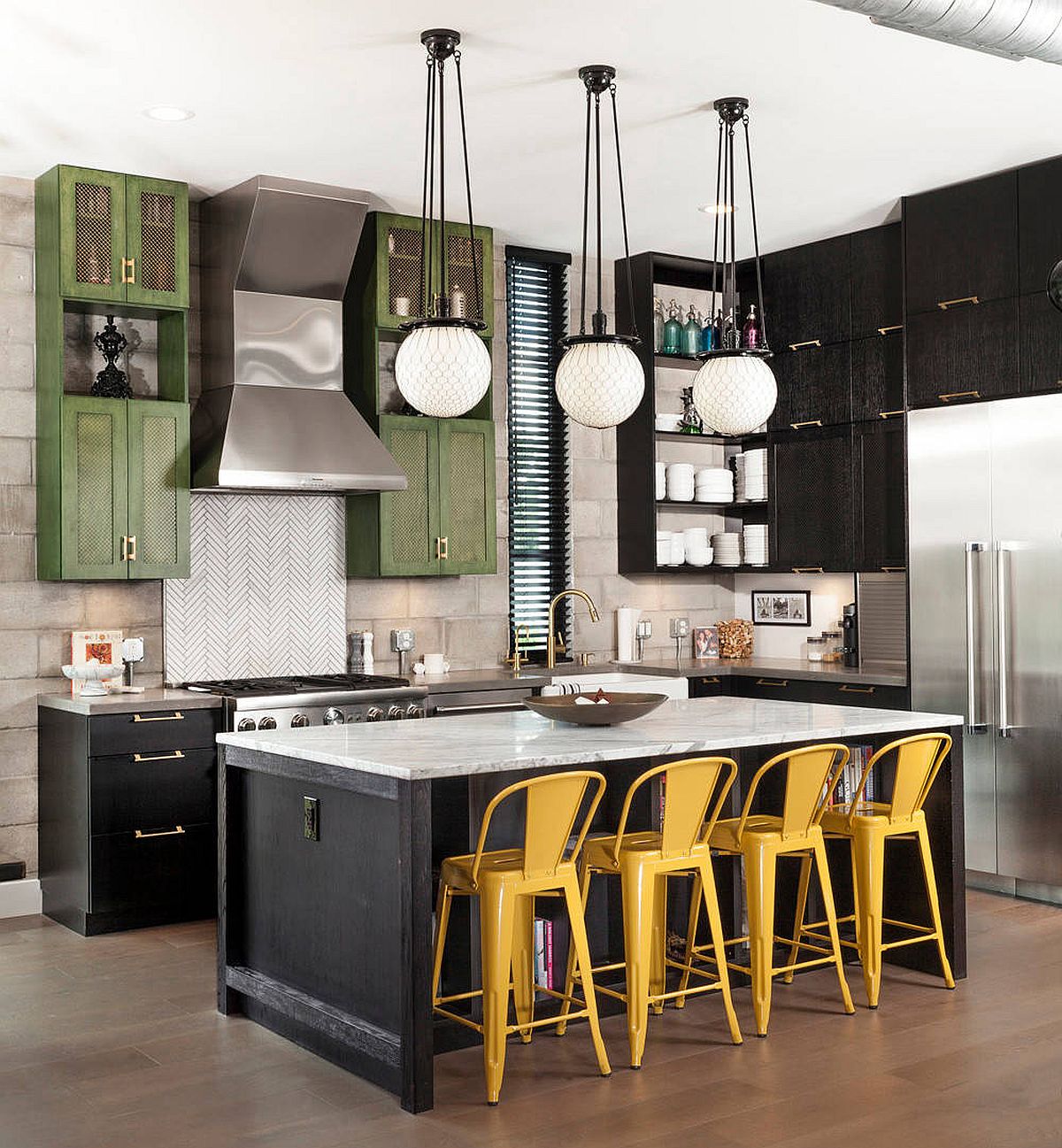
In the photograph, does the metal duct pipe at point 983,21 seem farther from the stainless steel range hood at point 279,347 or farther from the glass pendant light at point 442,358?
the stainless steel range hood at point 279,347

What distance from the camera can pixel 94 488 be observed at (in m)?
5.95

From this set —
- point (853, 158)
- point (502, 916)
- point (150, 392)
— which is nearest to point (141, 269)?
point (150, 392)

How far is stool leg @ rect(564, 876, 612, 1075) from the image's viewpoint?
3.92 meters

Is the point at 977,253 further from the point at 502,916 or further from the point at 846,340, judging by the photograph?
the point at 502,916

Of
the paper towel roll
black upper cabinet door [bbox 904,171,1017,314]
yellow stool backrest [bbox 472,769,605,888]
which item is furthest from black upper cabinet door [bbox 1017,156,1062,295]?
yellow stool backrest [bbox 472,769,605,888]

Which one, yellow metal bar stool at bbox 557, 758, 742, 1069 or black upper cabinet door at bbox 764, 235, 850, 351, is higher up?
black upper cabinet door at bbox 764, 235, 850, 351

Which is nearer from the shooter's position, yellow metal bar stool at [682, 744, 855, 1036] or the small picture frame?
yellow metal bar stool at [682, 744, 855, 1036]

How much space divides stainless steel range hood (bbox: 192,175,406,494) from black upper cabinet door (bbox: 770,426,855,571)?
2210 millimetres

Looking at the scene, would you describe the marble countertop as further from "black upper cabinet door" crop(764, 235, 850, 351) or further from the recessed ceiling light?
"black upper cabinet door" crop(764, 235, 850, 351)

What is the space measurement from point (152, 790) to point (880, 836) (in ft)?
9.51

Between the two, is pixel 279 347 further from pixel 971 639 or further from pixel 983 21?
pixel 983 21

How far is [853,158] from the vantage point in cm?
595

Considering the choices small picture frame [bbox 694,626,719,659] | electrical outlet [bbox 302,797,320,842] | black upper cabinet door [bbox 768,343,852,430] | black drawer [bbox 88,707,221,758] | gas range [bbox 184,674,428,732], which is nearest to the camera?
electrical outlet [bbox 302,797,320,842]

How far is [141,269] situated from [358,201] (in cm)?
100
